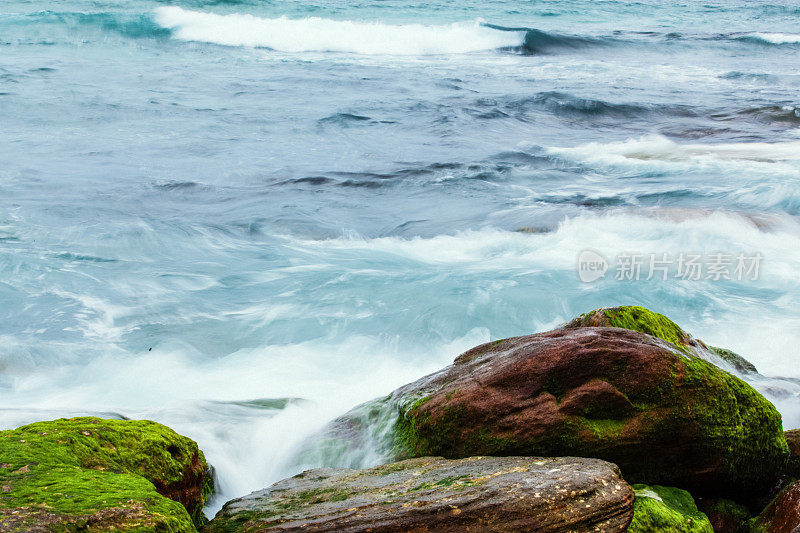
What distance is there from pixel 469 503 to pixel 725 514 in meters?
1.83

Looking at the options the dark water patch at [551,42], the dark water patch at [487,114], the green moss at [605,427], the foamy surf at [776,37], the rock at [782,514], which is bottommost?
the rock at [782,514]

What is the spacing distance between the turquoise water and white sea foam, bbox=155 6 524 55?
30.3 ft

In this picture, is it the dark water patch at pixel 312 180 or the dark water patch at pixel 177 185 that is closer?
the dark water patch at pixel 177 185

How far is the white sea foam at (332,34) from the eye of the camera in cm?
3216

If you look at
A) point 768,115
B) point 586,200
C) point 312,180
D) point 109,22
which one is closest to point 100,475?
point 586,200


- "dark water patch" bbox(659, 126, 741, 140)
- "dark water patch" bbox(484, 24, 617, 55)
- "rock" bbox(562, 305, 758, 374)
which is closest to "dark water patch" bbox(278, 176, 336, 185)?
"dark water patch" bbox(659, 126, 741, 140)

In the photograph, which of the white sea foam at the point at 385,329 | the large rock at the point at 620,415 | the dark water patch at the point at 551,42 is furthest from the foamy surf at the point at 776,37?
the large rock at the point at 620,415

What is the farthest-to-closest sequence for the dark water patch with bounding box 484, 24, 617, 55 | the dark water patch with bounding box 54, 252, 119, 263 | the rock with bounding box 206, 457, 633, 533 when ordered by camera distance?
the dark water patch with bounding box 484, 24, 617, 55 → the dark water patch with bounding box 54, 252, 119, 263 → the rock with bounding box 206, 457, 633, 533

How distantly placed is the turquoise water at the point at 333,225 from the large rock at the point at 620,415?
59.1 inches

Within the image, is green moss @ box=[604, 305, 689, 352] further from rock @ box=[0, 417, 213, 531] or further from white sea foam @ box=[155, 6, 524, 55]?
white sea foam @ box=[155, 6, 524, 55]

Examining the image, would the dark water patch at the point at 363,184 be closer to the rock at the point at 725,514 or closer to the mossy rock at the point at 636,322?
the mossy rock at the point at 636,322

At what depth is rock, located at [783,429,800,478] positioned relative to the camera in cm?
403

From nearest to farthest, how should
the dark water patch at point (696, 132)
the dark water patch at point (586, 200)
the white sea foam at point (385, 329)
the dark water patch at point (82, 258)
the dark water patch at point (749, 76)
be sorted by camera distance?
the white sea foam at point (385, 329) → the dark water patch at point (82, 258) → the dark water patch at point (586, 200) → the dark water patch at point (696, 132) → the dark water patch at point (749, 76)

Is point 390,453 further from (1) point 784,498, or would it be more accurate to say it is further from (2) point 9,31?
(2) point 9,31
